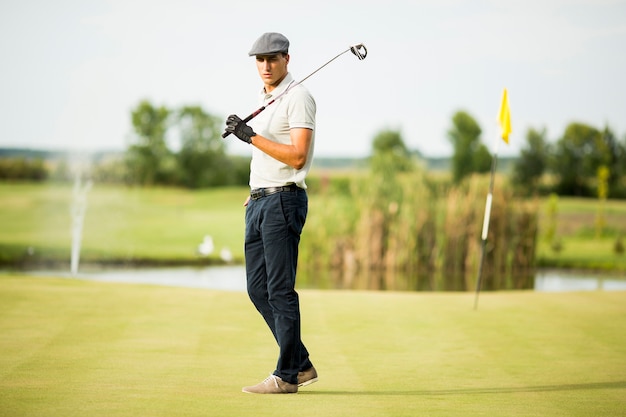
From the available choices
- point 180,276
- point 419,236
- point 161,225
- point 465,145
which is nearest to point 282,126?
point 180,276

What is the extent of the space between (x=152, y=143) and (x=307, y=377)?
49.1 m

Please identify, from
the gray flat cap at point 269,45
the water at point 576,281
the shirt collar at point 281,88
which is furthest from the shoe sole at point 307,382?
the water at point 576,281

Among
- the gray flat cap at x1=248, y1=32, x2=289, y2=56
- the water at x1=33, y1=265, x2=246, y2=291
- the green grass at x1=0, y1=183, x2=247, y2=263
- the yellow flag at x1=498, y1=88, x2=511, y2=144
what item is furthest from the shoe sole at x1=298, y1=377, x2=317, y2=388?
the green grass at x1=0, y1=183, x2=247, y2=263

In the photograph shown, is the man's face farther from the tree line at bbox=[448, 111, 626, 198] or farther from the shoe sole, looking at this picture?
the tree line at bbox=[448, 111, 626, 198]

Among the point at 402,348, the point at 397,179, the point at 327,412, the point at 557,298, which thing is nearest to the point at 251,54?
the point at 327,412

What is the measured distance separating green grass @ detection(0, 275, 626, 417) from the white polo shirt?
0.99m

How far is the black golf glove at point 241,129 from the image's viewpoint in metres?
4.67

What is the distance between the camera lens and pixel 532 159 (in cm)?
4419

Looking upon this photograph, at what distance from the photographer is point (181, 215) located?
41.8 metres

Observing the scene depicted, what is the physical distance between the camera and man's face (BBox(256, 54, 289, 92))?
4848 millimetres

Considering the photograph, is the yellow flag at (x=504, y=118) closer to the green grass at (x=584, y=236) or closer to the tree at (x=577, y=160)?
the green grass at (x=584, y=236)

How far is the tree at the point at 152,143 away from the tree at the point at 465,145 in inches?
539

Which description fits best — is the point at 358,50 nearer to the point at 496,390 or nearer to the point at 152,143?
the point at 496,390

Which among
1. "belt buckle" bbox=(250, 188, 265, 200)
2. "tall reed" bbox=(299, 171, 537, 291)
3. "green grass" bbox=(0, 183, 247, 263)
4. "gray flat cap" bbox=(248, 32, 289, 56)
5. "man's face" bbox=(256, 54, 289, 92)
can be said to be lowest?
"green grass" bbox=(0, 183, 247, 263)
